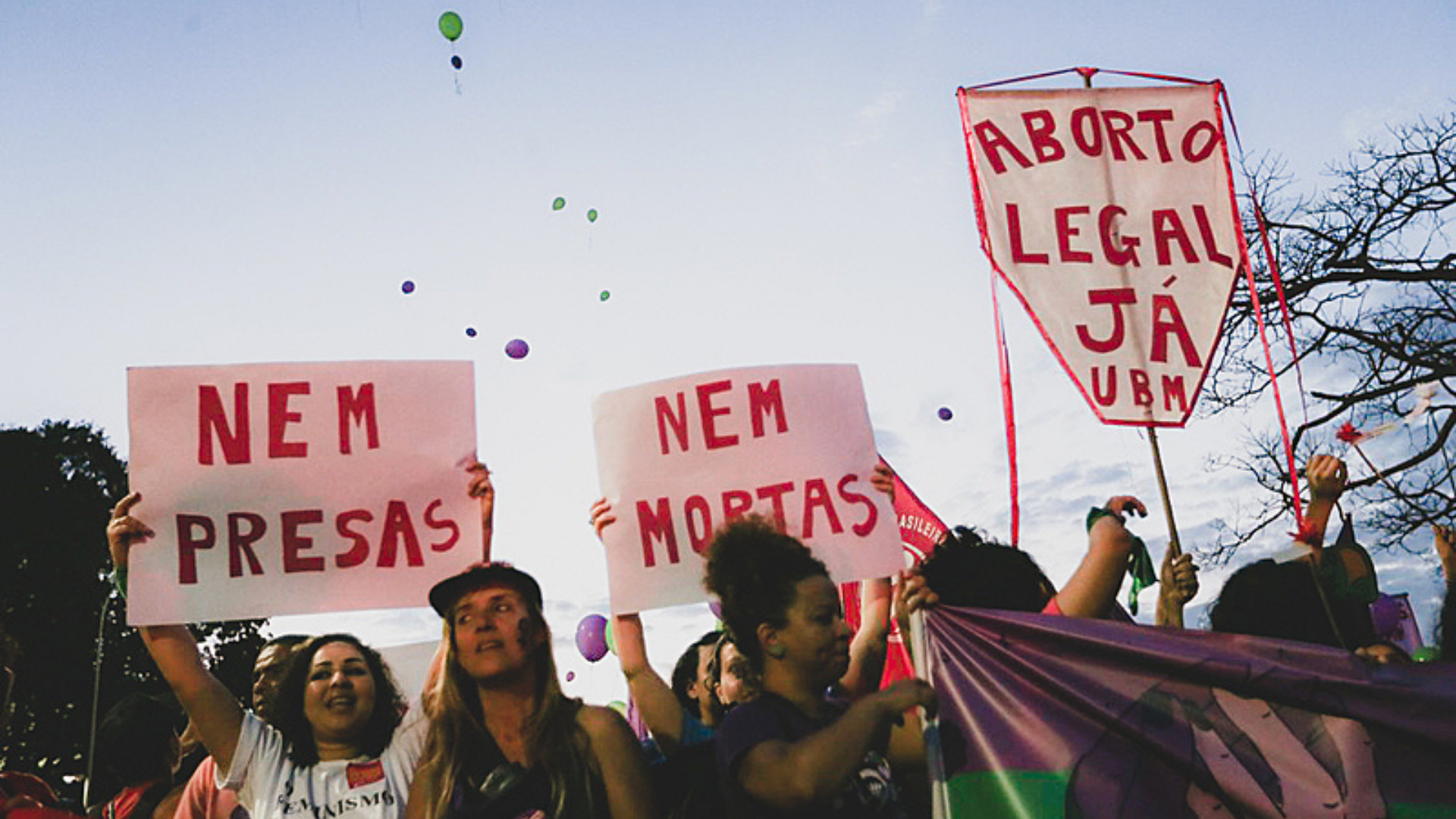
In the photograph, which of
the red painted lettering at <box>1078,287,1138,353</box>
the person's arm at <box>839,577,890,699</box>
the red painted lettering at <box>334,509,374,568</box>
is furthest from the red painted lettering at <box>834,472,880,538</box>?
the red painted lettering at <box>334,509,374,568</box>

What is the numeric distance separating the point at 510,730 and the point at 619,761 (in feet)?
1.02

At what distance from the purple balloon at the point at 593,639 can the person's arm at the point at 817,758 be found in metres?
7.04

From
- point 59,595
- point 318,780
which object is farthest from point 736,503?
point 59,595

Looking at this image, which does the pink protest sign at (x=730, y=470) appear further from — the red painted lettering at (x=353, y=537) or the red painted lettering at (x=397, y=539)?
the red painted lettering at (x=353, y=537)

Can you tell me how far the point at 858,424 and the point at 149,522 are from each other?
2.20 metres

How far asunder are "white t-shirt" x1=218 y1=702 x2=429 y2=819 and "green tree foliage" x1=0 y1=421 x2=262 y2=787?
19682 mm

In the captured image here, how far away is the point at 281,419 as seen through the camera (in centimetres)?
382

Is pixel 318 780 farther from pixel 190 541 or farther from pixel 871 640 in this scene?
pixel 871 640

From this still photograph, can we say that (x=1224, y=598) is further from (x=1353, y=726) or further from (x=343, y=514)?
(x=343, y=514)

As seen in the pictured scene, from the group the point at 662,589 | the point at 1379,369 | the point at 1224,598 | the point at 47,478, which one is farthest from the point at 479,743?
the point at 47,478

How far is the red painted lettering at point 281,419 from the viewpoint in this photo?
3789 millimetres

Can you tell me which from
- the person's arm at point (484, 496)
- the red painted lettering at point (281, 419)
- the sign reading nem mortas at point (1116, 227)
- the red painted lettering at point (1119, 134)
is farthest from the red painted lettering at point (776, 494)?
the red painted lettering at point (1119, 134)

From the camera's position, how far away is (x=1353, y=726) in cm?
267

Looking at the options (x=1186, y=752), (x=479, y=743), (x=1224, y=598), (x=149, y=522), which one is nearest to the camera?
(x=1186, y=752)
